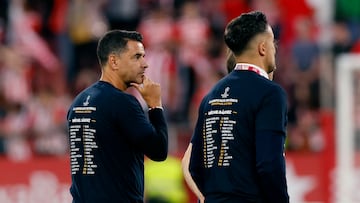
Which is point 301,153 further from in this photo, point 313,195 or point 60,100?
point 60,100

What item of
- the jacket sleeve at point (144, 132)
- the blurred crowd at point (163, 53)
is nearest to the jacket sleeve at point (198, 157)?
the jacket sleeve at point (144, 132)

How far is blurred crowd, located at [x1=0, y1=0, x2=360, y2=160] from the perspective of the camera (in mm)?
15578

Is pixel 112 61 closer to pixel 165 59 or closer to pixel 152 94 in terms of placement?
pixel 152 94

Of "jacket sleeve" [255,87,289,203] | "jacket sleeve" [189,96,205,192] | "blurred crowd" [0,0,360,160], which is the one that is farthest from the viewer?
"blurred crowd" [0,0,360,160]

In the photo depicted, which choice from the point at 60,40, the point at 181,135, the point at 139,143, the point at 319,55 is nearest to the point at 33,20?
the point at 60,40

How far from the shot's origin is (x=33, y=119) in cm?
1568

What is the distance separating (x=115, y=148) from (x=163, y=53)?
8.15 m

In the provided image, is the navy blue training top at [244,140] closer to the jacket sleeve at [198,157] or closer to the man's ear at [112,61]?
the jacket sleeve at [198,157]

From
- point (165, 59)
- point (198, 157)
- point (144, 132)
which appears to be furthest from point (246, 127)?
point (165, 59)

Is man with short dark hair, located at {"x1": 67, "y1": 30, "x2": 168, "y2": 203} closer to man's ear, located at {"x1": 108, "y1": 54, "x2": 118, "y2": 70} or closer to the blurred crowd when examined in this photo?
man's ear, located at {"x1": 108, "y1": 54, "x2": 118, "y2": 70}

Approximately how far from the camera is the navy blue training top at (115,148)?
25.4ft

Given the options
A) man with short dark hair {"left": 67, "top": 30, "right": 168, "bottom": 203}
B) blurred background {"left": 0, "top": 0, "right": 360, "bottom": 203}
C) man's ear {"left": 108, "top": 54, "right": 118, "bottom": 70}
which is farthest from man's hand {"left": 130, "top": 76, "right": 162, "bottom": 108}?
blurred background {"left": 0, "top": 0, "right": 360, "bottom": 203}

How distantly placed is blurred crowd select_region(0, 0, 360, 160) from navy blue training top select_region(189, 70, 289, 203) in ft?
26.1

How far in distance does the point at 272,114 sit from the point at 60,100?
9134mm
